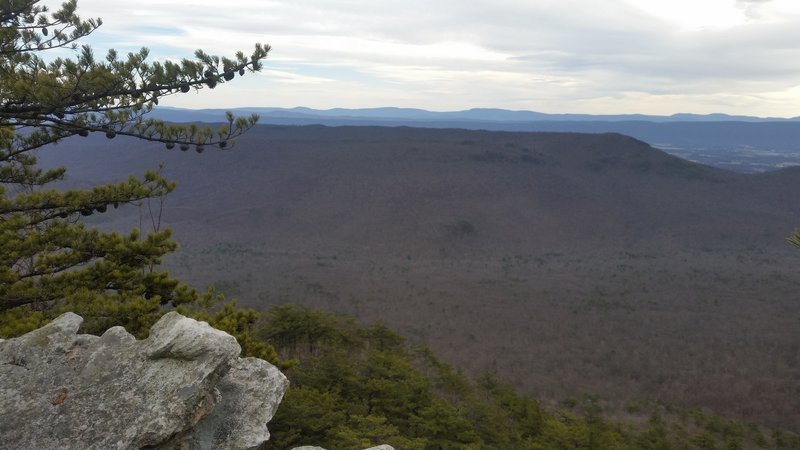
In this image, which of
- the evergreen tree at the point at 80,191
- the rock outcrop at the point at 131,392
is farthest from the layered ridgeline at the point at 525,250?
the rock outcrop at the point at 131,392

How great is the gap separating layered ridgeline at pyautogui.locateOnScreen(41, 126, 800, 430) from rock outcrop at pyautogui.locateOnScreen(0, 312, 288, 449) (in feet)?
21.0

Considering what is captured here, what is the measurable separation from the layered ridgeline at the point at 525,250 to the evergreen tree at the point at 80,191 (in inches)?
75.2

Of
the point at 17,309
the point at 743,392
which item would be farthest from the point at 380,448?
the point at 743,392

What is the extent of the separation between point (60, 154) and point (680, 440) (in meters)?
123

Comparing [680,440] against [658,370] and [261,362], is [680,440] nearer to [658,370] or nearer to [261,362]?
[658,370]

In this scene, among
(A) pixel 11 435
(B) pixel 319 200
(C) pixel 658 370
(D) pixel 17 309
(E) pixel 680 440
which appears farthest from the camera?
(B) pixel 319 200

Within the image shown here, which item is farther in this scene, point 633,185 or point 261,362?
point 633,185

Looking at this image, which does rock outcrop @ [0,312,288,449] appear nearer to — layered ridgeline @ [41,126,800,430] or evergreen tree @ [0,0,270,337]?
evergreen tree @ [0,0,270,337]

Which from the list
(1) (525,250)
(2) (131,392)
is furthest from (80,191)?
(1) (525,250)

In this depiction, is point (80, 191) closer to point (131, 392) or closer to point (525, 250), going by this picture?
point (131, 392)

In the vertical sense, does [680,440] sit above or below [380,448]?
below

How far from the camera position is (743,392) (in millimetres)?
25000

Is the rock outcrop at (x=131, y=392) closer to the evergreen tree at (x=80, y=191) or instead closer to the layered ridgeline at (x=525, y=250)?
the evergreen tree at (x=80, y=191)

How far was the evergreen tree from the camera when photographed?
25.6 feet
